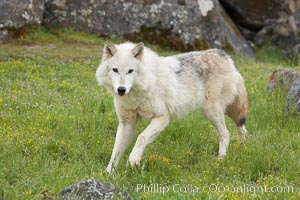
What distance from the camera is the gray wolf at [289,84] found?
29.9 ft

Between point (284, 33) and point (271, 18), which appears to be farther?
point (271, 18)

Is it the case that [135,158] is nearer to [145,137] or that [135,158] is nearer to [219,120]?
[145,137]

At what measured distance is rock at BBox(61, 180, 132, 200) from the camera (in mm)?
4848

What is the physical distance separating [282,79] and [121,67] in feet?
15.5

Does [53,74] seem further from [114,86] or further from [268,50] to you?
[268,50]

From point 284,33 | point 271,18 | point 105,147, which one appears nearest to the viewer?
point 105,147

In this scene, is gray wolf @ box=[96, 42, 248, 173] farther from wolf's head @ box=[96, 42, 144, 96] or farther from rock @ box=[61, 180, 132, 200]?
rock @ box=[61, 180, 132, 200]

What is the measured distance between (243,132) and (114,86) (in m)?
2.54

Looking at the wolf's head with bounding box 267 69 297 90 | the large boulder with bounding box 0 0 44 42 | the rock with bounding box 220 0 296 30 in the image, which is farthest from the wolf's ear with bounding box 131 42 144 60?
the rock with bounding box 220 0 296 30

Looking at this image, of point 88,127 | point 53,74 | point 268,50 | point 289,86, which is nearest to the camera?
point 88,127

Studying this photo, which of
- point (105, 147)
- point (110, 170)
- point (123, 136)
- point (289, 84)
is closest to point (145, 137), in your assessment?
point (123, 136)

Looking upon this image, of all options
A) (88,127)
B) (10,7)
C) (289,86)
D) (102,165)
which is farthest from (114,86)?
(10,7)

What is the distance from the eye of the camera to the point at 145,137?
22.5 ft

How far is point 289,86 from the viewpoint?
10.3 meters
